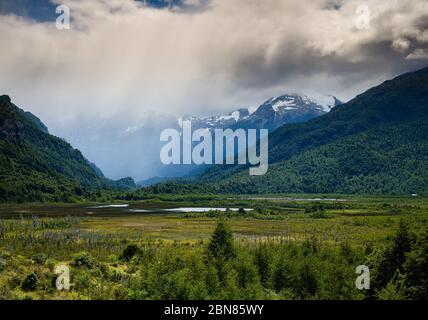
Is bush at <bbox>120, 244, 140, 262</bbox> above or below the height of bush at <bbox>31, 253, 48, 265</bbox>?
below

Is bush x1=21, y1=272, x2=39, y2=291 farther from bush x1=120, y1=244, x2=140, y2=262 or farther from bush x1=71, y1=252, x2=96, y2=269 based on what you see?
bush x1=120, y1=244, x2=140, y2=262

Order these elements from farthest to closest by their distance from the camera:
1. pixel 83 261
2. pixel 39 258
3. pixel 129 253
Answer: pixel 129 253, pixel 83 261, pixel 39 258

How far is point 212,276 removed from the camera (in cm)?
5953

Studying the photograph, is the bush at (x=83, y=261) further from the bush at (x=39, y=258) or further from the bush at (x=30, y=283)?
the bush at (x=30, y=283)

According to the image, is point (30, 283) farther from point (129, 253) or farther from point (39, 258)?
point (129, 253)

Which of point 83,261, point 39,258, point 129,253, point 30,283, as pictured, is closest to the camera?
point 30,283

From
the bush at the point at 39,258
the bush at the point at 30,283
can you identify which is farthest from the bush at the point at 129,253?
the bush at the point at 30,283

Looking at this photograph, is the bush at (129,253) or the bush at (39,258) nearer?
the bush at (39,258)

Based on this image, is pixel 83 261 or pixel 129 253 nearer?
pixel 83 261

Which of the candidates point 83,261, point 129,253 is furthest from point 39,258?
point 129,253

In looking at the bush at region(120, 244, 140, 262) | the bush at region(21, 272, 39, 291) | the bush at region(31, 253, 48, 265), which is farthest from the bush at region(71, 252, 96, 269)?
the bush at region(21, 272, 39, 291)
